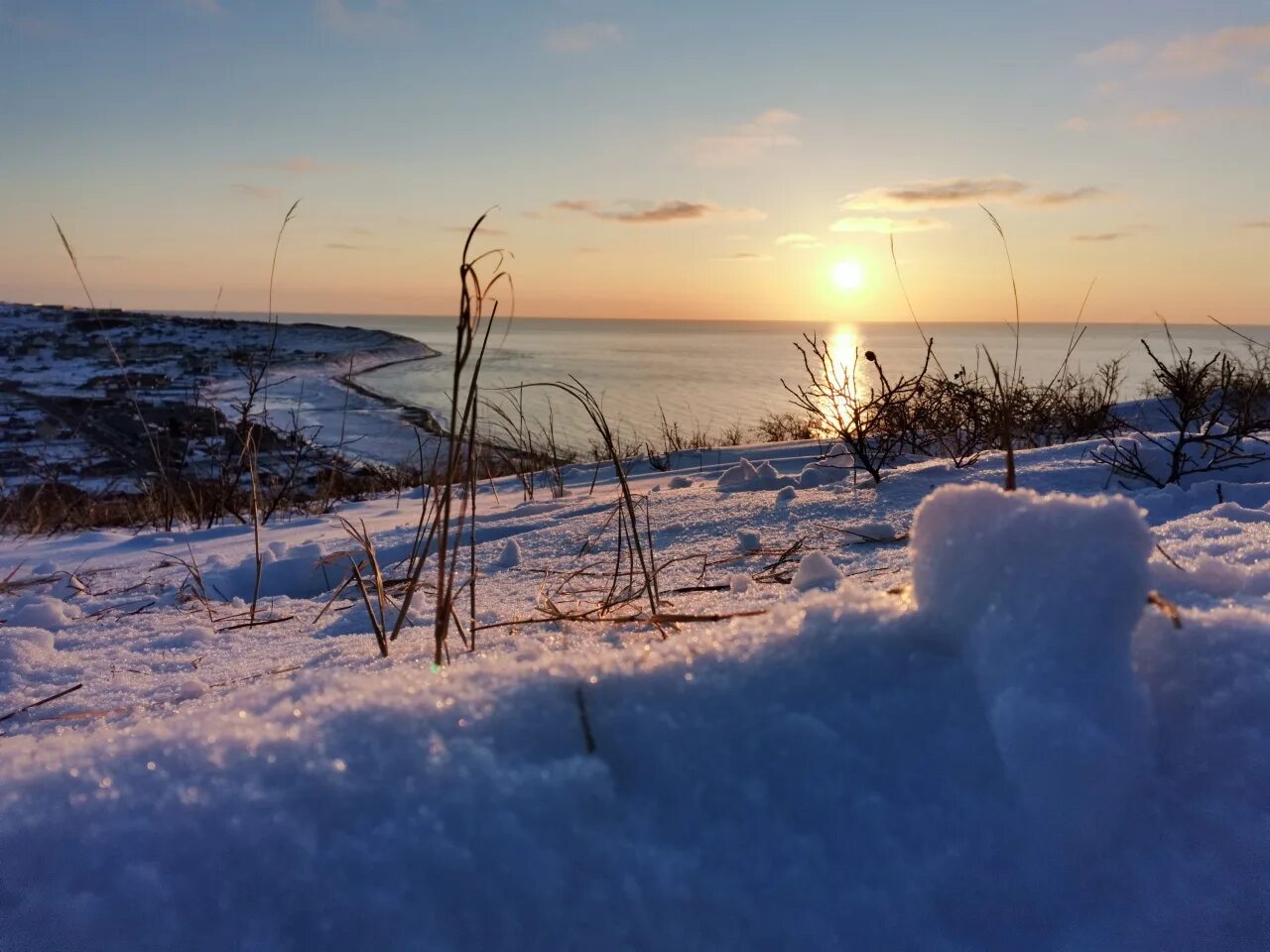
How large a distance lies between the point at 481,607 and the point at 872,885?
1.22 m

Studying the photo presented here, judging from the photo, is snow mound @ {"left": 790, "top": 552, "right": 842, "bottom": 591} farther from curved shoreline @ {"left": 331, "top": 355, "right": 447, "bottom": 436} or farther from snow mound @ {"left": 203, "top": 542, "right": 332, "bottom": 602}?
curved shoreline @ {"left": 331, "top": 355, "right": 447, "bottom": 436}

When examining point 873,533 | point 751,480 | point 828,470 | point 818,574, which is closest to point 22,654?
point 818,574

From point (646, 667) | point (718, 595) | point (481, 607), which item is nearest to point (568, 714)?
point (646, 667)

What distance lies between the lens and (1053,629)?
2.09ft

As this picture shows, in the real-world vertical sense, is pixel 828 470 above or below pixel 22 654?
above

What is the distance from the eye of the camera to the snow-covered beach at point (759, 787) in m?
0.51

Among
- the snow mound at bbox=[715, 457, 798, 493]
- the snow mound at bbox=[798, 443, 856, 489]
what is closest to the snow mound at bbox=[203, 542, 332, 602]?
the snow mound at bbox=[715, 457, 798, 493]

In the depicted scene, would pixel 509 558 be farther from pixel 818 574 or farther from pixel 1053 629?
pixel 1053 629

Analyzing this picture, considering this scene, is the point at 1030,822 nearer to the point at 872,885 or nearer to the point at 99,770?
the point at 872,885

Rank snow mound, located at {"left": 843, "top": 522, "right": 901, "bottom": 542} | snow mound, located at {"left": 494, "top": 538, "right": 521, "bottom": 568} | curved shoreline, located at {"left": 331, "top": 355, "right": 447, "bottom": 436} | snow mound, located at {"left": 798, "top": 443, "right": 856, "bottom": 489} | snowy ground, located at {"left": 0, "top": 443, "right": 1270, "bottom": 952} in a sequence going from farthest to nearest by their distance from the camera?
curved shoreline, located at {"left": 331, "top": 355, "right": 447, "bottom": 436}
snow mound, located at {"left": 798, "top": 443, "right": 856, "bottom": 489}
snow mound, located at {"left": 494, "top": 538, "right": 521, "bottom": 568}
snow mound, located at {"left": 843, "top": 522, "right": 901, "bottom": 542}
snowy ground, located at {"left": 0, "top": 443, "right": 1270, "bottom": 952}

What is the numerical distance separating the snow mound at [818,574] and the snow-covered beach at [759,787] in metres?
0.51

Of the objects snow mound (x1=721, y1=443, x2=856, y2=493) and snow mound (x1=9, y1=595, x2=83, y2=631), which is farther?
snow mound (x1=721, y1=443, x2=856, y2=493)

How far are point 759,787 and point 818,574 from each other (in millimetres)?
779

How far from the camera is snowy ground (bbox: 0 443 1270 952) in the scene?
1.66 feet
